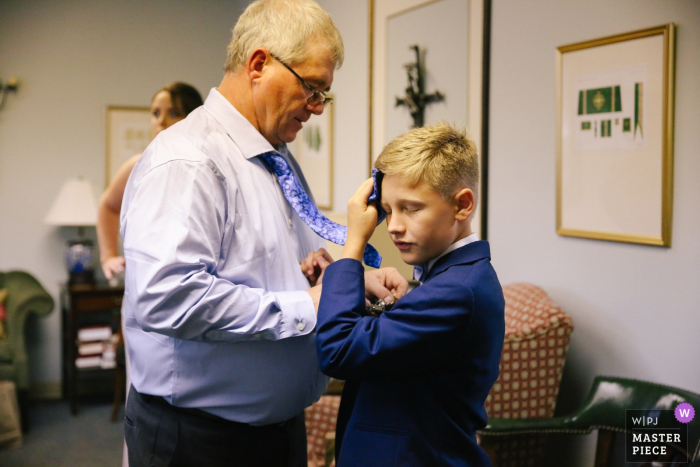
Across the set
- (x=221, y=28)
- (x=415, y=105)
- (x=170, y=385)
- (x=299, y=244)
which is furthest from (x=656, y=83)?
(x=221, y=28)

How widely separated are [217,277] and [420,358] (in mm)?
403

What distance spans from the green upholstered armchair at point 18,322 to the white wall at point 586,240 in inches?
122

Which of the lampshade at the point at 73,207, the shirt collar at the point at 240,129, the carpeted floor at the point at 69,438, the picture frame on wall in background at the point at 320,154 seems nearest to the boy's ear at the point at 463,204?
the shirt collar at the point at 240,129

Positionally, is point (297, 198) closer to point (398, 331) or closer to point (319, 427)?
point (398, 331)

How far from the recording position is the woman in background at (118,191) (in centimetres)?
219

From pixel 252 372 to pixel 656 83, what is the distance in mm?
1632

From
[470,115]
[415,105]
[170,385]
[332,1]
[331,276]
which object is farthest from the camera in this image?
[332,1]

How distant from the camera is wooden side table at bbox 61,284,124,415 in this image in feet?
13.1

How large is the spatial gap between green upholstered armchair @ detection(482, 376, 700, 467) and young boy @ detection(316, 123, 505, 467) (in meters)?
0.92

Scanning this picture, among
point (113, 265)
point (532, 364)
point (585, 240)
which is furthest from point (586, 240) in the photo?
point (113, 265)

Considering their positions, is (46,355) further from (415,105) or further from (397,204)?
(397,204)

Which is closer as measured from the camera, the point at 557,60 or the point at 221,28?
the point at 557,60

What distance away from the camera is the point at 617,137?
204 cm

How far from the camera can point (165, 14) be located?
15.3ft
